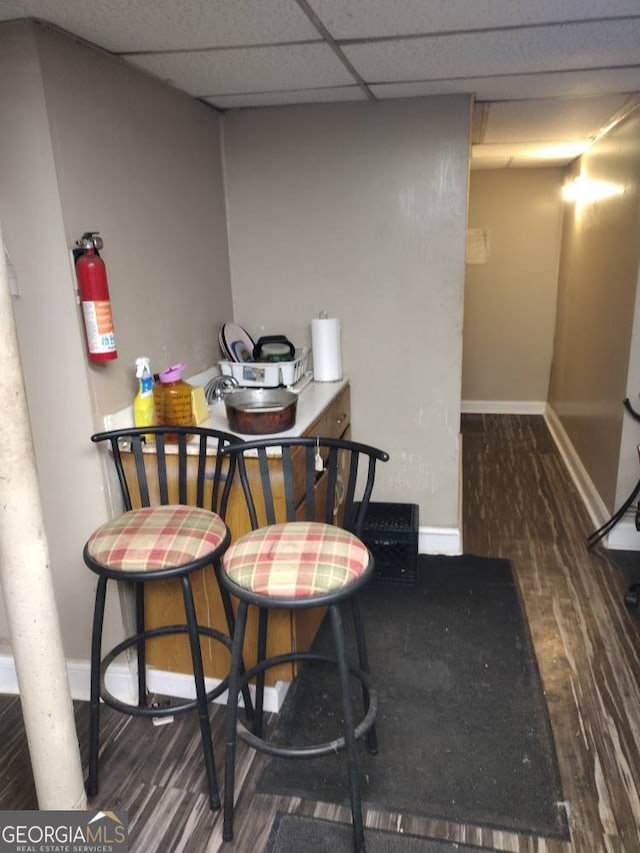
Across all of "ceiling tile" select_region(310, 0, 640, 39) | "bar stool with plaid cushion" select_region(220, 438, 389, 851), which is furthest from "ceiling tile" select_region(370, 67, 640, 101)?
"bar stool with plaid cushion" select_region(220, 438, 389, 851)

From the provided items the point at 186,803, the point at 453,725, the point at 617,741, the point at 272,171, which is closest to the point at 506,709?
the point at 453,725

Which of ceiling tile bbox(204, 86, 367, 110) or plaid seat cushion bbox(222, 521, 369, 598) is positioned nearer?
plaid seat cushion bbox(222, 521, 369, 598)

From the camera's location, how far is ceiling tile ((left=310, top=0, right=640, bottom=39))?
5.00 feet

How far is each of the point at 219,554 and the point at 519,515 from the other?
2.32 metres

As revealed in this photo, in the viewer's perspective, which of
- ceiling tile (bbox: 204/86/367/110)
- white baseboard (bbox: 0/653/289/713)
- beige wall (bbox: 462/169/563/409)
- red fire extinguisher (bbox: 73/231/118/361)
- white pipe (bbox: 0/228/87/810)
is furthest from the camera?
beige wall (bbox: 462/169/563/409)

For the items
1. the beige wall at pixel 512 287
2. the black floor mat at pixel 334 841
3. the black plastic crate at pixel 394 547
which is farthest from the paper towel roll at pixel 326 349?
the beige wall at pixel 512 287

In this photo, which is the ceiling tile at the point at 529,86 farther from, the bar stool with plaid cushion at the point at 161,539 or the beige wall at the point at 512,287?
the beige wall at the point at 512,287

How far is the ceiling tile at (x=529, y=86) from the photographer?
2254 millimetres

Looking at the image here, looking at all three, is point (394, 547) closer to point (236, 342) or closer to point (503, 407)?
point (236, 342)

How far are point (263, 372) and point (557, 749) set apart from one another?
1657 millimetres

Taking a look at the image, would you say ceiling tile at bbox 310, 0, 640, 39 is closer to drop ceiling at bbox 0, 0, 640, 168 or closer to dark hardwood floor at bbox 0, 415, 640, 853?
drop ceiling at bbox 0, 0, 640, 168

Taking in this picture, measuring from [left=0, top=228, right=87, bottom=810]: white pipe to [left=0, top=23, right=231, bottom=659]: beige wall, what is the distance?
0.50m

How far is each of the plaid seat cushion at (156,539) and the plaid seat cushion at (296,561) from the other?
0.12 meters

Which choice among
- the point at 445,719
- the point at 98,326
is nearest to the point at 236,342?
the point at 98,326
